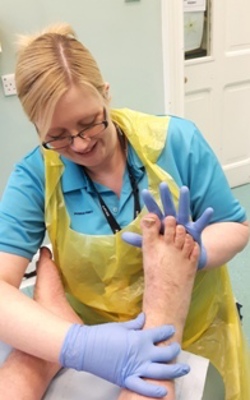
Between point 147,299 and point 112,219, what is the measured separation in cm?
23

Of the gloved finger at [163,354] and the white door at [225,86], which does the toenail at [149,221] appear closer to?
A: the gloved finger at [163,354]

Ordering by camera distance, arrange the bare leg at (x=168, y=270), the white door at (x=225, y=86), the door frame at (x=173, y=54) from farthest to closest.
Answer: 1. the white door at (x=225, y=86)
2. the door frame at (x=173, y=54)
3. the bare leg at (x=168, y=270)

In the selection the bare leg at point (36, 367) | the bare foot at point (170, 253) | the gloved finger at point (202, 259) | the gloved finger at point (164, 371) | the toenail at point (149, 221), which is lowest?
the bare leg at point (36, 367)

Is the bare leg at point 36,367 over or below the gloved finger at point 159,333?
below

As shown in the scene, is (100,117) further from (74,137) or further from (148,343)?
(148,343)

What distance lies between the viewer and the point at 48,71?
0.83m

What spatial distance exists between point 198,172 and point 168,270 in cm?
30

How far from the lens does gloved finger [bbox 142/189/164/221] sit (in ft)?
2.74

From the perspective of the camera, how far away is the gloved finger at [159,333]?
2.54 ft

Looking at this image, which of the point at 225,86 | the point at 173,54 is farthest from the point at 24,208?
the point at 225,86

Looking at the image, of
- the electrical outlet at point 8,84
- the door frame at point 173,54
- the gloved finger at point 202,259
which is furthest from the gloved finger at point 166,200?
the door frame at point 173,54

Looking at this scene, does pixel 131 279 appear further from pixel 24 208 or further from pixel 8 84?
pixel 8 84

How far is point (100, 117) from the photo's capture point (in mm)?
917

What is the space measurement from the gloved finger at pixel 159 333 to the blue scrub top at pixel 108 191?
0.29 m
